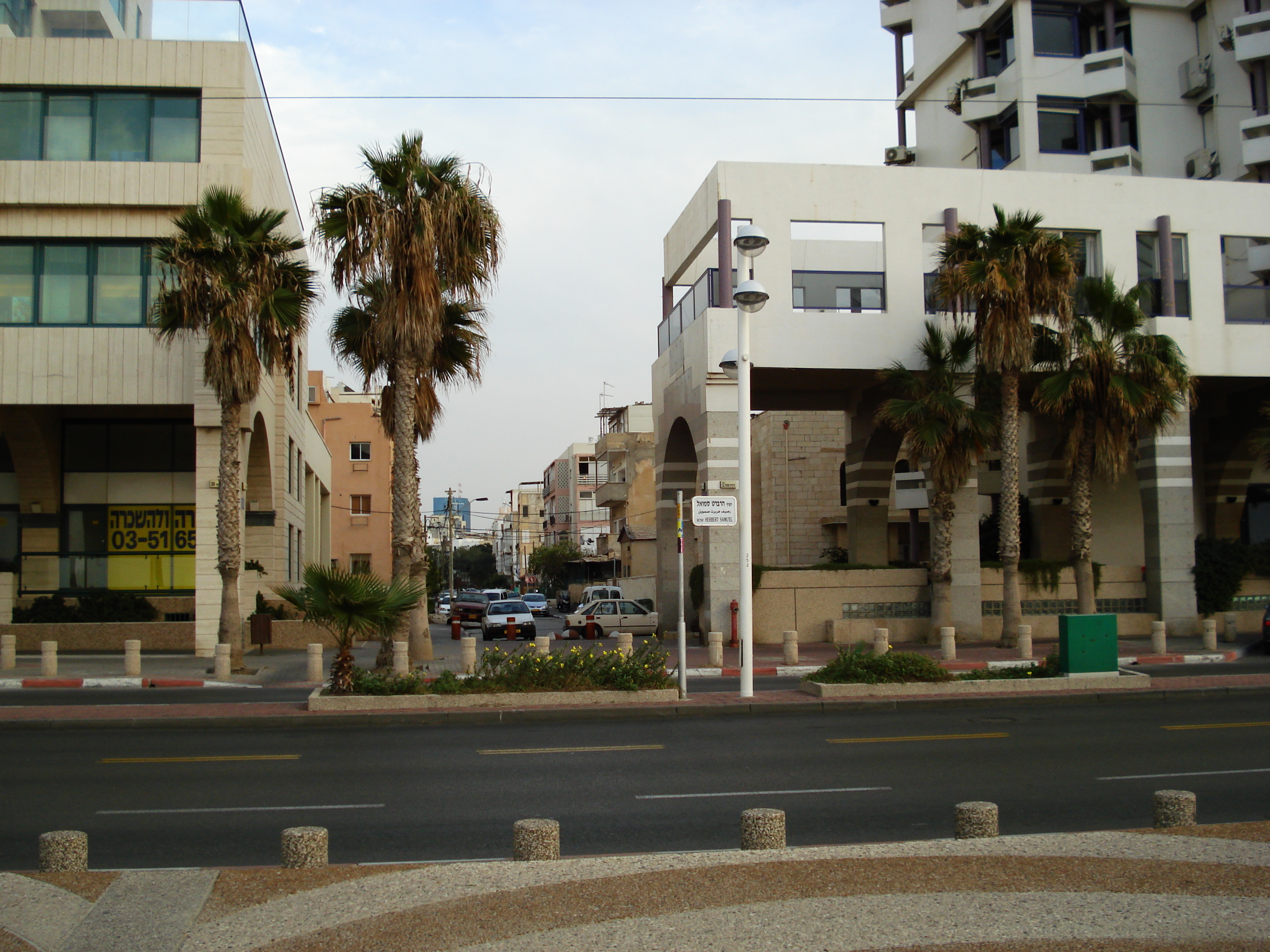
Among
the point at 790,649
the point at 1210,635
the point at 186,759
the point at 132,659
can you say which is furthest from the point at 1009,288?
the point at 132,659

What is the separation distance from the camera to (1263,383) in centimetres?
3166

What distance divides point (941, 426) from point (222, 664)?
17.4 metres

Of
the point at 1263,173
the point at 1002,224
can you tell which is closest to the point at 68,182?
the point at 1002,224

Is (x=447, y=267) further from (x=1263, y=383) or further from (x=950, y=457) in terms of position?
(x=1263, y=383)

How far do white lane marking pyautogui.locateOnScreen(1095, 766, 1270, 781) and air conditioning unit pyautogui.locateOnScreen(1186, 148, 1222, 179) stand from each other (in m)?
39.6

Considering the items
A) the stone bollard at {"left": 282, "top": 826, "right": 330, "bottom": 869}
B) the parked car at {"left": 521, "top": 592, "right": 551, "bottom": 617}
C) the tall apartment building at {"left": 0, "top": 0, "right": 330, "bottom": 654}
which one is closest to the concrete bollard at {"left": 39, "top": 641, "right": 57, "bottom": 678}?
the tall apartment building at {"left": 0, "top": 0, "right": 330, "bottom": 654}

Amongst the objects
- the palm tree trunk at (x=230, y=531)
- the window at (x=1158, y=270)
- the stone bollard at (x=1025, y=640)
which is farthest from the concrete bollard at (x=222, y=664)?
the window at (x=1158, y=270)

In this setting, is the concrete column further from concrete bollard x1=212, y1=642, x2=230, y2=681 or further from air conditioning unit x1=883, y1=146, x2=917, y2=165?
air conditioning unit x1=883, y1=146, x2=917, y2=165

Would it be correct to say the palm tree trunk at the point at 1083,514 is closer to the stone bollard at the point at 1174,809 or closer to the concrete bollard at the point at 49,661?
the stone bollard at the point at 1174,809

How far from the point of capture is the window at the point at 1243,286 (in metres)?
30.7

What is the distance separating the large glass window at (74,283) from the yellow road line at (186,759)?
17.3 m

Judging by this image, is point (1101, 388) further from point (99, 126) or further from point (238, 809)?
point (99, 126)

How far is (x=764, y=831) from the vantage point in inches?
286

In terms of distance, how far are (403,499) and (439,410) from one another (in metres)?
3.39
